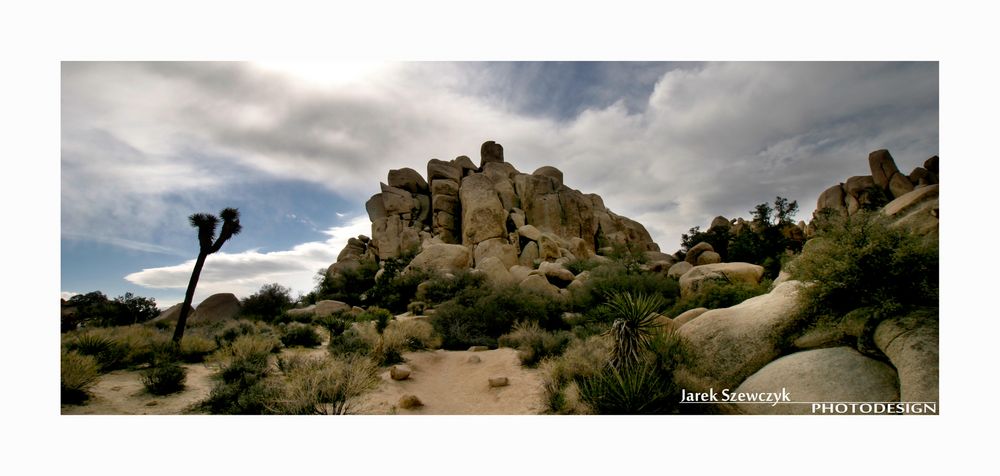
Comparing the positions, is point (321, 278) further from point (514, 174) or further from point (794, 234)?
point (794, 234)

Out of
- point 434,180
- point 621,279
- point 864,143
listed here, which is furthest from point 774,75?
point 434,180

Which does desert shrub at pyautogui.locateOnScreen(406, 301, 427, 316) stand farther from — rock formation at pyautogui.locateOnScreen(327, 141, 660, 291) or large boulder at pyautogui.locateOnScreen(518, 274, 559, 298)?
rock formation at pyautogui.locateOnScreen(327, 141, 660, 291)

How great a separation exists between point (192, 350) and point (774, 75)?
40.9ft

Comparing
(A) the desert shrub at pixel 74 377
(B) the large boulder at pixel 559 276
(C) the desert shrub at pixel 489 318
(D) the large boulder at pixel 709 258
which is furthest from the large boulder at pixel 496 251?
(A) the desert shrub at pixel 74 377

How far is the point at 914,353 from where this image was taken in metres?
4.31

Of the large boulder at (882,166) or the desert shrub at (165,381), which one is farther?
the desert shrub at (165,381)

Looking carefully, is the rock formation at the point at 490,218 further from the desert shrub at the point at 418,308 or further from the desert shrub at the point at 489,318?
the desert shrub at the point at 489,318

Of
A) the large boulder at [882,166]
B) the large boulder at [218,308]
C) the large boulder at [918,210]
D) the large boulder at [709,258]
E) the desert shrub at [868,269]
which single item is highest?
the large boulder at [882,166]

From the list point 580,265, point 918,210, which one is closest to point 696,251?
point 580,265

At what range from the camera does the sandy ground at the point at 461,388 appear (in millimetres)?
6195

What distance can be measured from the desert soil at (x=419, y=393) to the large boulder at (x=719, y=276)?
28.6 ft

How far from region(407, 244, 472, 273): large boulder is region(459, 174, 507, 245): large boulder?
6019mm

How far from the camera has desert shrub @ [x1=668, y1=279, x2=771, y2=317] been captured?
11.1 meters

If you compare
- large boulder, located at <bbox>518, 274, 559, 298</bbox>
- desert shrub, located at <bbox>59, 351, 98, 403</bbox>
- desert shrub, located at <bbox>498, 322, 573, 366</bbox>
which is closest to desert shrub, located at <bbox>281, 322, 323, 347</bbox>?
desert shrub, located at <bbox>59, 351, 98, 403</bbox>
